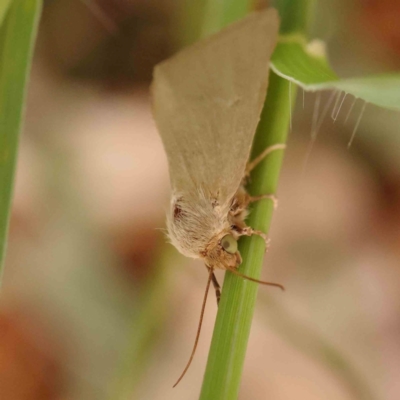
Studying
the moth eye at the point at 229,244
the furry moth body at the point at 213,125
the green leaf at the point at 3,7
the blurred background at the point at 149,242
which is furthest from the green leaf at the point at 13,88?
the blurred background at the point at 149,242

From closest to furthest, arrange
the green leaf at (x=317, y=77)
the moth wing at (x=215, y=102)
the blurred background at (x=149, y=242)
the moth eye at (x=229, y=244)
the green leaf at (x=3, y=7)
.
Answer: the green leaf at (x=317, y=77)
the moth wing at (x=215, y=102)
the green leaf at (x=3, y=7)
the moth eye at (x=229, y=244)
the blurred background at (x=149, y=242)

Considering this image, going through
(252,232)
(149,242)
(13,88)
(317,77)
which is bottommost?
(149,242)

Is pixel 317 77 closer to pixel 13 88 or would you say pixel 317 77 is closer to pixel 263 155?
pixel 263 155

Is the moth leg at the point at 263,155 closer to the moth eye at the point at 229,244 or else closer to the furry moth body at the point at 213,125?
the furry moth body at the point at 213,125

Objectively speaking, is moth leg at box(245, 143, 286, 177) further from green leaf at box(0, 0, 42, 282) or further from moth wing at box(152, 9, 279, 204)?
green leaf at box(0, 0, 42, 282)

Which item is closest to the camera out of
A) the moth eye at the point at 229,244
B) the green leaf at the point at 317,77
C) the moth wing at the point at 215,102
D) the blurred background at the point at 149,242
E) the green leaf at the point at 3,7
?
the green leaf at the point at 317,77

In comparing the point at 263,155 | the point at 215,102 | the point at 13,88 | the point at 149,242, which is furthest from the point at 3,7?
the point at 149,242
